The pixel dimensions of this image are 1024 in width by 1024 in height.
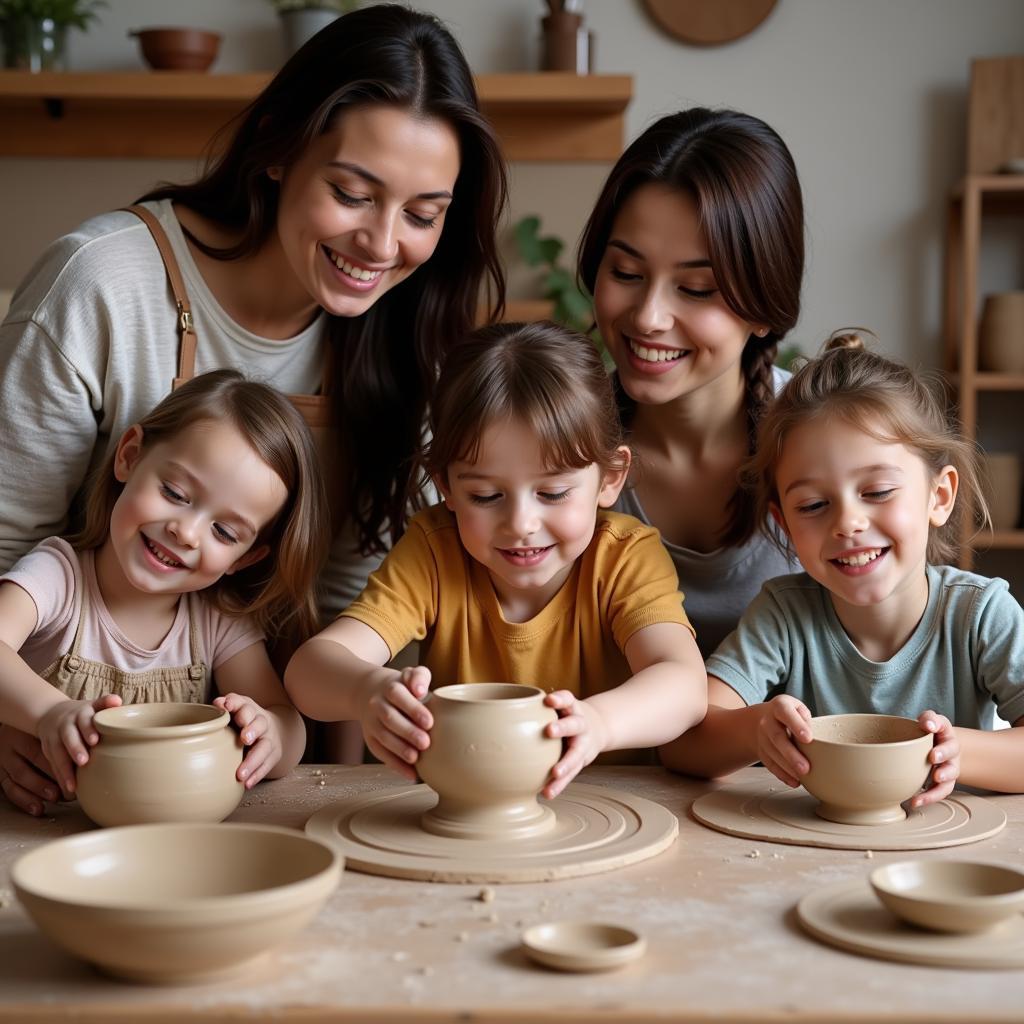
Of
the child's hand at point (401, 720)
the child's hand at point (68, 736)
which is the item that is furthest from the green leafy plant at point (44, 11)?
the child's hand at point (401, 720)

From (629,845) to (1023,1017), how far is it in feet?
1.32

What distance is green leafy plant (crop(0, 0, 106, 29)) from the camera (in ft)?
12.6

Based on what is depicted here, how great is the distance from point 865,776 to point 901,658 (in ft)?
1.21

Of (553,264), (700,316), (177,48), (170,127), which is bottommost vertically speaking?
(700,316)

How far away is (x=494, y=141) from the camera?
181 centimetres

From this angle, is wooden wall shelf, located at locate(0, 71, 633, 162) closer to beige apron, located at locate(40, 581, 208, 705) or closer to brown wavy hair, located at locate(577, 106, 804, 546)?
brown wavy hair, located at locate(577, 106, 804, 546)

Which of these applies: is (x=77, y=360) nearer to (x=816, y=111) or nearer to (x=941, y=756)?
(x=941, y=756)

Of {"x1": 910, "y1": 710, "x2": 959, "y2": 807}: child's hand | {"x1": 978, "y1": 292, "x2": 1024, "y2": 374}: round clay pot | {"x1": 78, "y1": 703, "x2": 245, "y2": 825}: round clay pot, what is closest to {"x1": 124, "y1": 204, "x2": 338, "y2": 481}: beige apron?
{"x1": 78, "y1": 703, "x2": 245, "y2": 825}: round clay pot

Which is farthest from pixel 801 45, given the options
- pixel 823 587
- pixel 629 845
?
pixel 629 845

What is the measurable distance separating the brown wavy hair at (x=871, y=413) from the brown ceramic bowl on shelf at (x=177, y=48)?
9.42 feet

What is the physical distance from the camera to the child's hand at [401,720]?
46.3 inches

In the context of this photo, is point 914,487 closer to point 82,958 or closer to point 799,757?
point 799,757

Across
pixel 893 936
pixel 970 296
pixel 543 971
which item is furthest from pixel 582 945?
pixel 970 296

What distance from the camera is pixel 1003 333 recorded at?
3939 mm
